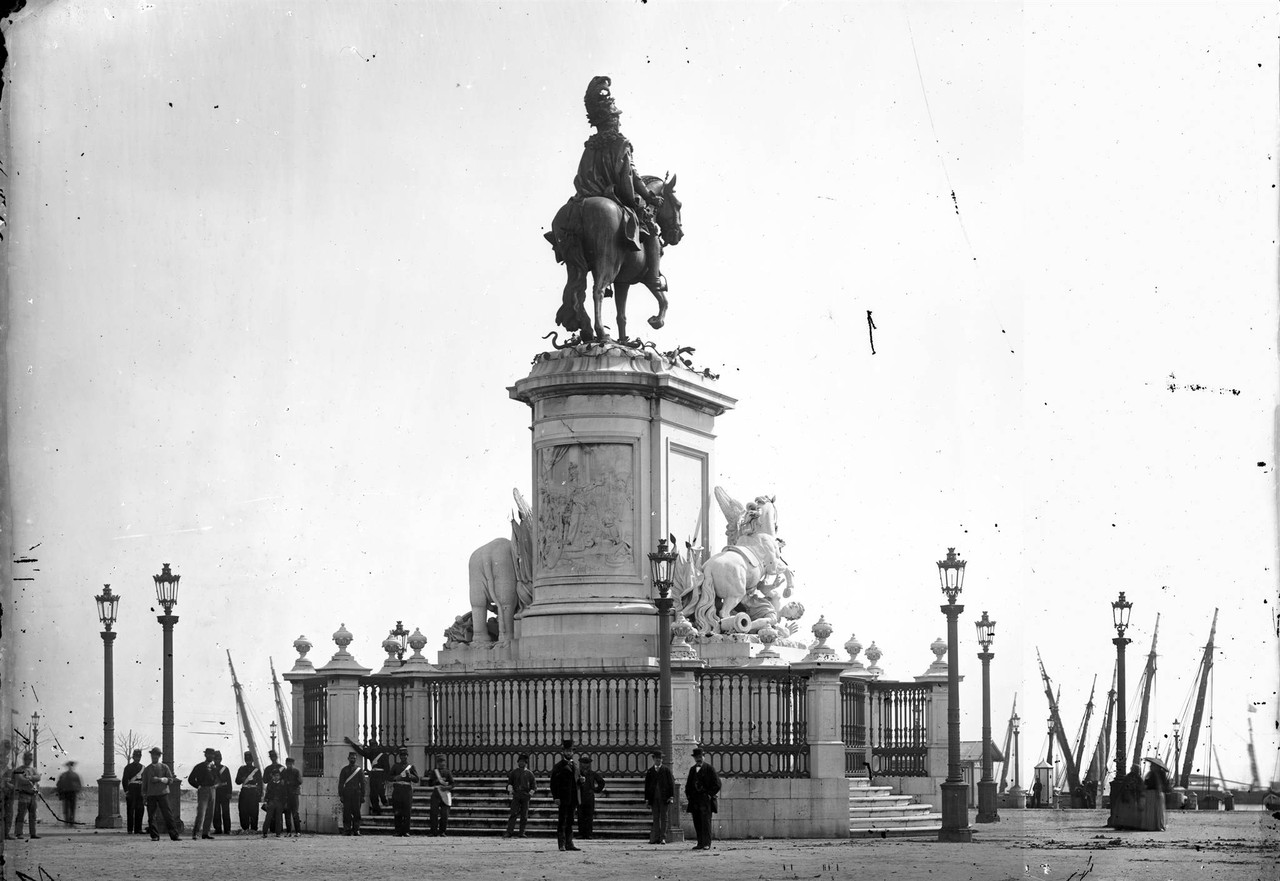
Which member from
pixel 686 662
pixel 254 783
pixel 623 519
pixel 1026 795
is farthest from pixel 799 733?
pixel 1026 795

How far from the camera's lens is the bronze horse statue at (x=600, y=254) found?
38031 millimetres

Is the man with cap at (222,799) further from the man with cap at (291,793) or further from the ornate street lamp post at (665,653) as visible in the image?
the ornate street lamp post at (665,653)

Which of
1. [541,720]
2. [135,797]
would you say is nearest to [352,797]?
[541,720]

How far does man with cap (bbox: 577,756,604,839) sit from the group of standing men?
4.85 m

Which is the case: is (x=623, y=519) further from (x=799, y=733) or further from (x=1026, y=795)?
(x=1026, y=795)

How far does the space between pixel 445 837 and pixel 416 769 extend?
2523 mm

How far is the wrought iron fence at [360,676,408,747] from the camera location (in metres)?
35.7

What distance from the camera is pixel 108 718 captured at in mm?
41562

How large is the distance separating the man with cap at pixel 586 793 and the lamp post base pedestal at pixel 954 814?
5085 millimetres

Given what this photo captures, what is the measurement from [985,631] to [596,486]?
17696 millimetres

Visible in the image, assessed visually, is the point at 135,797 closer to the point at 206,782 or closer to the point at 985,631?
the point at 206,782

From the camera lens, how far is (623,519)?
3691 centimetres

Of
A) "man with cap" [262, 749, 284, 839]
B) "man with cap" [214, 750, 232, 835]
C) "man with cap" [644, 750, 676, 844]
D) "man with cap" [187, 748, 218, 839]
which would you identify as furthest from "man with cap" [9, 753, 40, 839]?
"man with cap" [644, 750, 676, 844]

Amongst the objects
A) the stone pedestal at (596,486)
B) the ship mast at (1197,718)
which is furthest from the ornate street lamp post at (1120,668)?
the stone pedestal at (596,486)
